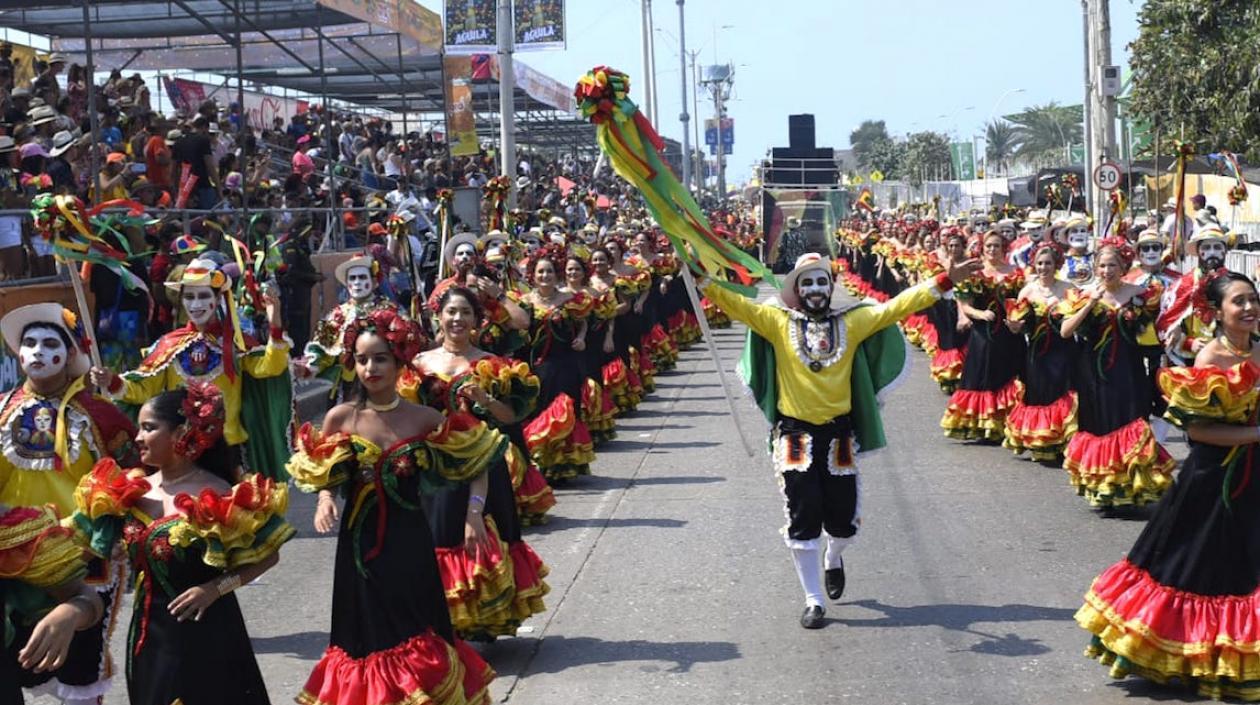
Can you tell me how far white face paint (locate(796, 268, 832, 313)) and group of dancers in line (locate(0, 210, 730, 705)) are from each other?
1.46 meters

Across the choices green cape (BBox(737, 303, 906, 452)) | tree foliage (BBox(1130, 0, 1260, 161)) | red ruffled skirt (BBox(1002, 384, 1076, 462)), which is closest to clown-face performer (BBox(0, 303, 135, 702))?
green cape (BBox(737, 303, 906, 452))

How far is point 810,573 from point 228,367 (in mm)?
3616

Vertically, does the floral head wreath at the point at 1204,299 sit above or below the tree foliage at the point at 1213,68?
below

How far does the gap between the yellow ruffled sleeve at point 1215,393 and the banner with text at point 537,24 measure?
74.0ft

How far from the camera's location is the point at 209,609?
213 inches

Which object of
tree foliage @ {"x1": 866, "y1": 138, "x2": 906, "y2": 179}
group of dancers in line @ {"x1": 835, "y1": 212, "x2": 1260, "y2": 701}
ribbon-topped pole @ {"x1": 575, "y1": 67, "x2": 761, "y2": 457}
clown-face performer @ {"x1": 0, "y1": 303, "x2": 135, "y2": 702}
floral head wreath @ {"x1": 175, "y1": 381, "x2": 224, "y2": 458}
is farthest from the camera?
tree foliage @ {"x1": 866, "y1": 138, "x2": 906, "y2": 179}

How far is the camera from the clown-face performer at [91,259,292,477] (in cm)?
984

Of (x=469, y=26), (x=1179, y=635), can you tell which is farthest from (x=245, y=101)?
(x=1179, y=635)

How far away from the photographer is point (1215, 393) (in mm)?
6973

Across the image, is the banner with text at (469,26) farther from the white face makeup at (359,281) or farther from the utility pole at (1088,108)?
the white face makeup at (359,281)

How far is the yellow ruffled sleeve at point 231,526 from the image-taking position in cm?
524

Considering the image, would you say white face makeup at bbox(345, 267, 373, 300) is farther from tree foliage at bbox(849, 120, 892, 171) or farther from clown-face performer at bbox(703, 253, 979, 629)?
tree foliage at bbox(849, 120, 892, 171)

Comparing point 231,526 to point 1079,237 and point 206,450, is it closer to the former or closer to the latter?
point 206,450

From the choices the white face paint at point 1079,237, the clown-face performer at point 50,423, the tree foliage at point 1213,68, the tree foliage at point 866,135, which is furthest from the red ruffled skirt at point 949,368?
the tree foliage at point 866,135
